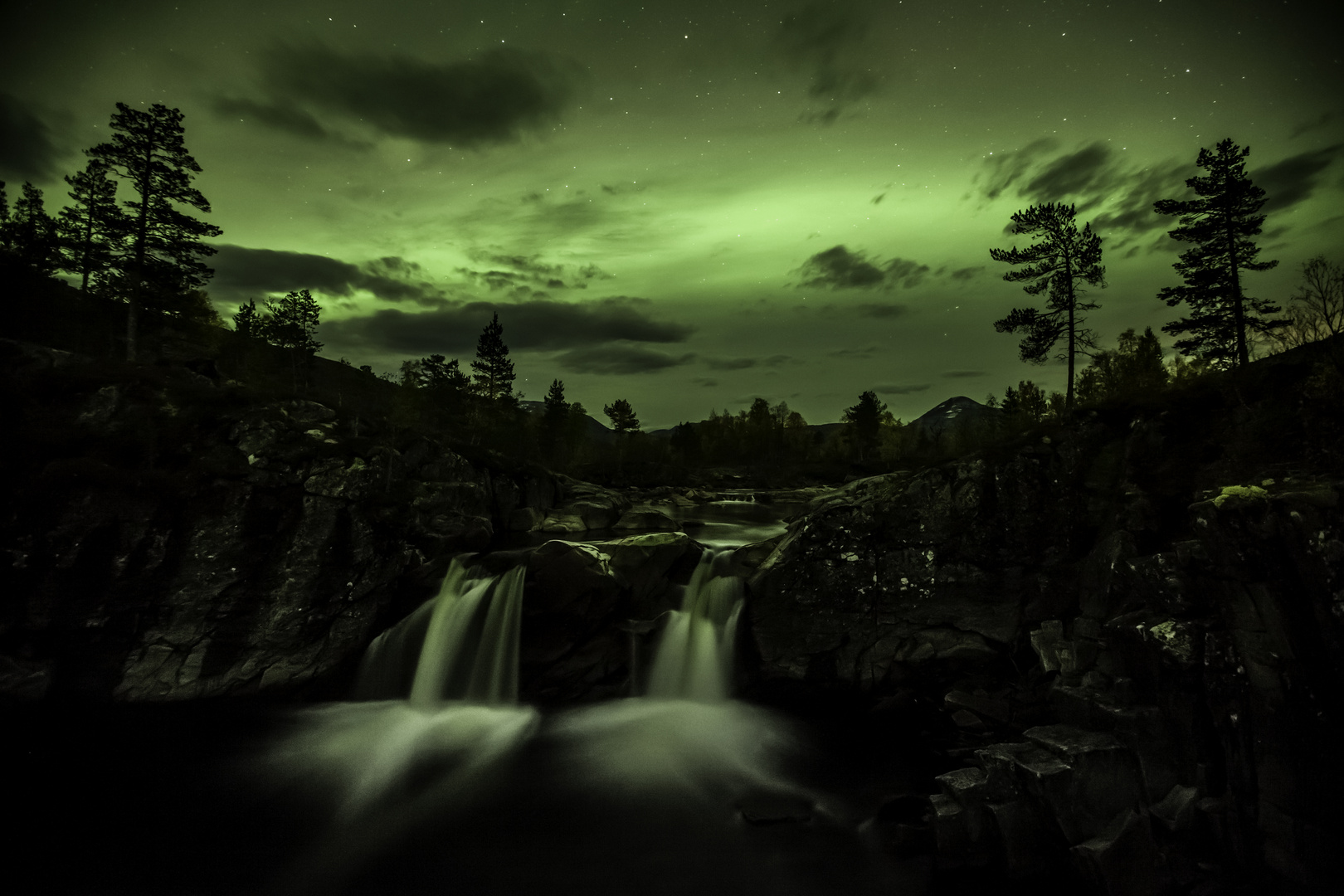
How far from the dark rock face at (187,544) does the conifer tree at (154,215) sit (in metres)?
12.8

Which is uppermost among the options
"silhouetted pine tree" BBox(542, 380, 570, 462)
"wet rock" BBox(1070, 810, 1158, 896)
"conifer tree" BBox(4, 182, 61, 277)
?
"conifer tree" BBox(4, 182, 61, 277)

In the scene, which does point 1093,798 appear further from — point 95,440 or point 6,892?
point 95,440

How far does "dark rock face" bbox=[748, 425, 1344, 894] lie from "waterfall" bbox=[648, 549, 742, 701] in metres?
4.16

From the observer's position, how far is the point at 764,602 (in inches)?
747

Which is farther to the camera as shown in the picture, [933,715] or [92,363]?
[92,363]

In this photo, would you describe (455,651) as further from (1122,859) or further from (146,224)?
(146,224)

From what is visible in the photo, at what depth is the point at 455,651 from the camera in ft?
60.5

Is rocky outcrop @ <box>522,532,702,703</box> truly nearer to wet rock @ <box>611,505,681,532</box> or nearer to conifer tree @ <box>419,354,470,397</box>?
wet rock @ <box>611,505,681,532</box>

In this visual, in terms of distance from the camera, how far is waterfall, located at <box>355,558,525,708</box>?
17.9 metres

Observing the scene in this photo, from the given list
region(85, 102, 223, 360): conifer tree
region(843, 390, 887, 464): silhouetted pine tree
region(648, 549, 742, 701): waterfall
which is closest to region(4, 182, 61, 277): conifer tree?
region(85, 102, 223, 360): conifer tree

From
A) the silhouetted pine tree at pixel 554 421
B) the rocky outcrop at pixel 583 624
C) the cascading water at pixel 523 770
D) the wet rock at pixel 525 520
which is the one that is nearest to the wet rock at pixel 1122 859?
the cascading water at pixel 523 770

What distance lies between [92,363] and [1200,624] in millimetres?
38975

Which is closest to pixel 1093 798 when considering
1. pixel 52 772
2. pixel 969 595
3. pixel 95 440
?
pixel 969 595

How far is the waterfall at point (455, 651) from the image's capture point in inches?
704
